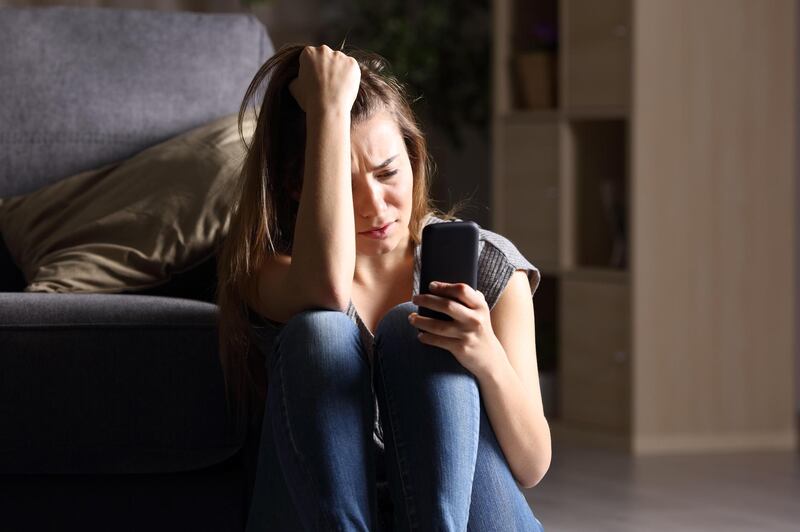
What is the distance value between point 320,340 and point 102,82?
0.98m

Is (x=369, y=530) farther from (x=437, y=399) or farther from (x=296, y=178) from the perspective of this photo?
(x=296, y=178)

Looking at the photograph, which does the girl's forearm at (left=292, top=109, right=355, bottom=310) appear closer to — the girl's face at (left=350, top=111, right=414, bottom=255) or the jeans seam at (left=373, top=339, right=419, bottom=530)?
the girl's face at (left=350, top=111, right=414, bottom=255)

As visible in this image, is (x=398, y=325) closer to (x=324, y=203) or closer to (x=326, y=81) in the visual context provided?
(x=324, y=203)

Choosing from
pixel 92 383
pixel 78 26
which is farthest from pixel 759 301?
pixel 92 383

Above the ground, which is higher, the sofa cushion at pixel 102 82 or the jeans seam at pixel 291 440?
the sofa cushion at pixel 102 82

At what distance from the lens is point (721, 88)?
3.17m

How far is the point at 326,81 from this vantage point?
1446mm

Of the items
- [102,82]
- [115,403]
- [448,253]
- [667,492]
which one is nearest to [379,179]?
[448,253]

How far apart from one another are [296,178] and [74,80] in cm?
70

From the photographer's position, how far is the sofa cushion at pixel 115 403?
156cm

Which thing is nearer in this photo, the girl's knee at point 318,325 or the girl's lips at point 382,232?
the girl's knee at point 318,325

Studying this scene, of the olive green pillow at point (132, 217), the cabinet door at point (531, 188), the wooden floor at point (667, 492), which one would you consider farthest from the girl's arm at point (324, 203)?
the cabinet door at point (531, 188)

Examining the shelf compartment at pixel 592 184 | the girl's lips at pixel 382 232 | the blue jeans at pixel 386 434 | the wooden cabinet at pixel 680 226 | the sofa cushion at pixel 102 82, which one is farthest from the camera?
the shelf compartment at pixel 592 184

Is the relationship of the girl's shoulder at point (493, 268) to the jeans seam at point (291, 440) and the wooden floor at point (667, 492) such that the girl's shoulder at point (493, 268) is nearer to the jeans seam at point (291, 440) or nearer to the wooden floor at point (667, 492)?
the jeans seam at point (291, 440)
